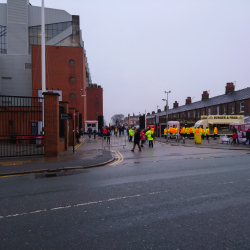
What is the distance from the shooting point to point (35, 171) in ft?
28.2

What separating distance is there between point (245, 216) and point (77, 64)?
4357cm

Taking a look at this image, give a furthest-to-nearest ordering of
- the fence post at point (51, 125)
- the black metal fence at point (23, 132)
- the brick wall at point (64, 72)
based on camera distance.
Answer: the brick wall at point (64, 72) < the fence post at point (51, 125) < the black metal fence at point (23, 132)

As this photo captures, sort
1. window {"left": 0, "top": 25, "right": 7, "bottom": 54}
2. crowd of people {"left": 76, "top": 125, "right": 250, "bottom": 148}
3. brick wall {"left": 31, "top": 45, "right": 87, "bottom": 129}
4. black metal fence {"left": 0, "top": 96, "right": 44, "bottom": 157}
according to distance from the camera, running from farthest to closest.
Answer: window {"left": 0, "top": 25, "right": 7, "bottom": 54}, brick wall {"left": 31, "top": 45, "right": 87, "bottom": 129}, crowd of people {"left": 76, "top": 125, "right": 250, "bottom": 148}, black metal fence {"left": 0, "top": 96, "right": 44, "bottom": 157}

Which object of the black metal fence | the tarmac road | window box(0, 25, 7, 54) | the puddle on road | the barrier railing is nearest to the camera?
the tarmac road

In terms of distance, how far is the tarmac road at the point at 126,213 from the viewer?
3.27 m

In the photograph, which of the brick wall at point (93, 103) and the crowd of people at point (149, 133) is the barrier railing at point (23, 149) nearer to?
the crowd of people at point (149, 133)

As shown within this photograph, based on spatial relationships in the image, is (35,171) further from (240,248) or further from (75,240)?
(240,248)

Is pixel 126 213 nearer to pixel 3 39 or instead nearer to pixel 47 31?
pixel 47 31

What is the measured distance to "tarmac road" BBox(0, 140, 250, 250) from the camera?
327 centimetres

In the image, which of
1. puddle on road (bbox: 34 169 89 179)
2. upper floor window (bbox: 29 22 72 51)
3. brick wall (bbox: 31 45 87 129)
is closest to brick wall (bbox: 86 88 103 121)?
upper floor window (bbox: 29 22 72 51)

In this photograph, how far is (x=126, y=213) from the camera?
4.29m

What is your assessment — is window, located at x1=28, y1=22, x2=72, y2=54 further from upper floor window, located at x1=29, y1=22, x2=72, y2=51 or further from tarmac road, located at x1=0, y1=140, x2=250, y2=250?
tarmac road, located at x1=0, y1=140, x2=250, y2=250

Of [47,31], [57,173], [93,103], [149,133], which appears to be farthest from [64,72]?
[57,173]

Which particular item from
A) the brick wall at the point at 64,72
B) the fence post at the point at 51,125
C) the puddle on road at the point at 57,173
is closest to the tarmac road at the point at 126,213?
the puddle on road at the point at 57,173
